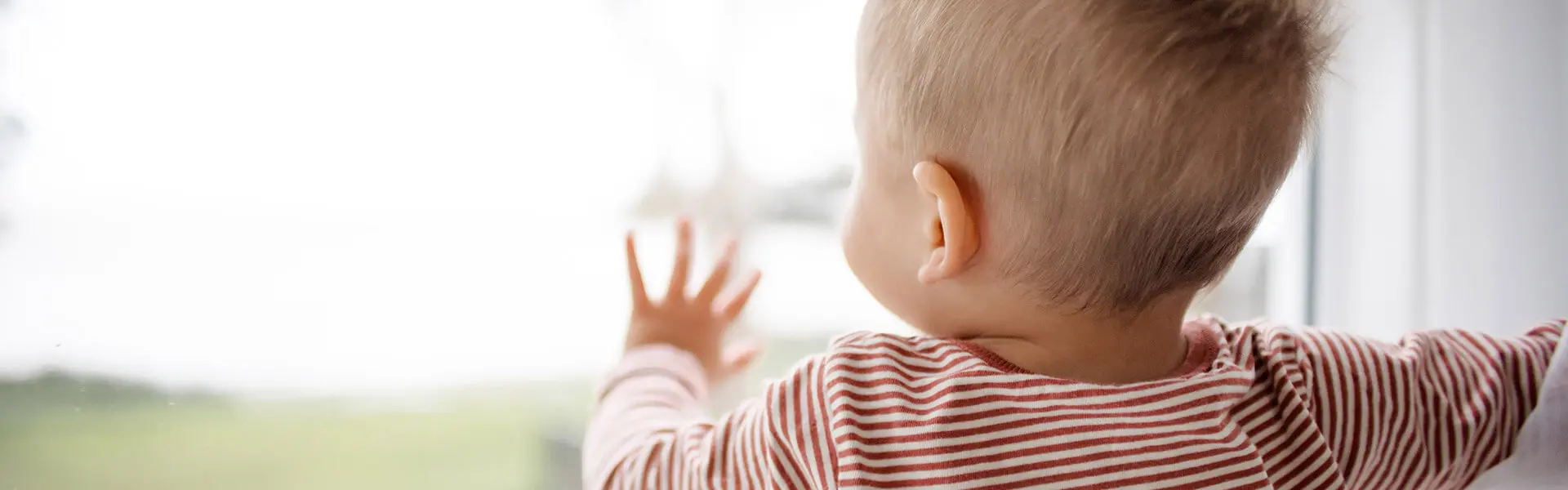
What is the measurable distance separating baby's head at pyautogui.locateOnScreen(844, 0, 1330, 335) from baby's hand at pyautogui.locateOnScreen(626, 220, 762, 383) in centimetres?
16

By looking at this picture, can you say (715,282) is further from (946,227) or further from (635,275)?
(946,227)

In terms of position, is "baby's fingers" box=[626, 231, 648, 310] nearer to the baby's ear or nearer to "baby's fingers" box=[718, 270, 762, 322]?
"baby's fingers" box=[718, 270, 762, 322]

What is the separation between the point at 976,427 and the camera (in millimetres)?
633

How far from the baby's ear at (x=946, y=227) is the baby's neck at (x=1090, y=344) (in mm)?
57

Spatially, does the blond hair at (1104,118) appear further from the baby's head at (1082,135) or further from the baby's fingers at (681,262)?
the baby's fingers at (681,262)

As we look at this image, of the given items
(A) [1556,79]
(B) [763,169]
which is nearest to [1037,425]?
(B) [763,169]

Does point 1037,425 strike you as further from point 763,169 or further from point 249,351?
point 249,351

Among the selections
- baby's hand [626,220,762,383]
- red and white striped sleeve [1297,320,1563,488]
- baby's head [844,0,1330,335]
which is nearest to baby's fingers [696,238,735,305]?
baby's hand [626,220,762,383]

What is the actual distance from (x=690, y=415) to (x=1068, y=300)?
0.26 meters

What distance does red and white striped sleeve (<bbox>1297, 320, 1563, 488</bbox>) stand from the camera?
0.74 meters

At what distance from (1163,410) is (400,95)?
1.77ft

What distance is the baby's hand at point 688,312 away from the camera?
809mm

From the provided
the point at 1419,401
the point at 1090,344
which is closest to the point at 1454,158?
the point at 1419,401

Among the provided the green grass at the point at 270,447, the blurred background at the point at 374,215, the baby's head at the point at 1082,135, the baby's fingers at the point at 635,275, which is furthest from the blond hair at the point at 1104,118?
the green grass at the point at 270,447
